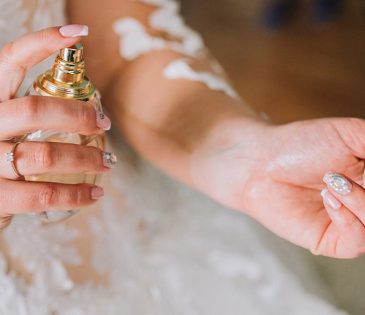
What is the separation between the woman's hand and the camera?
60 centimetres

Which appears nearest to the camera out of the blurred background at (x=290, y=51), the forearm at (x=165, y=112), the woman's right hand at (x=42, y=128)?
the woman's right hand at (x=42, y=128)

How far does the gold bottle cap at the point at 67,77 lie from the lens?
1.69 ft

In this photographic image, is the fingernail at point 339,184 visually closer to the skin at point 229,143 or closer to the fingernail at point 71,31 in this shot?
the skin at point 229,143

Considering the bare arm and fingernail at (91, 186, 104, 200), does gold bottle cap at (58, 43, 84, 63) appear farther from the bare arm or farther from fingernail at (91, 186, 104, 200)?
the bare arm

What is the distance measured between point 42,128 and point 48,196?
0.06m

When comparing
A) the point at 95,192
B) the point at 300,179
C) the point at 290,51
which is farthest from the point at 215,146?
the point at 290,51

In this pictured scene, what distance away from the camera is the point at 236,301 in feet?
2.57

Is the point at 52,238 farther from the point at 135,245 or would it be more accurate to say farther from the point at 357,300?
the point at 357,300

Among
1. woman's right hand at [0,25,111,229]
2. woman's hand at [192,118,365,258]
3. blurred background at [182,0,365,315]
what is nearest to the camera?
woman's right hand at [0,25,111,229]

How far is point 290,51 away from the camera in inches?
88.1

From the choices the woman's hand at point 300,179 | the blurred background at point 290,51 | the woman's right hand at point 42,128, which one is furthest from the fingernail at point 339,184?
the blurred background at point 290,51

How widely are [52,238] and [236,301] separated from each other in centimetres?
25

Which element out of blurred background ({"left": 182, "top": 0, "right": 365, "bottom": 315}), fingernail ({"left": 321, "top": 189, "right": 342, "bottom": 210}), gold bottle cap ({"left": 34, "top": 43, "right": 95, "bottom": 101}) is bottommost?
blurred background ({"left": 182, "top": 0, "right": 365, "bottom": 315})

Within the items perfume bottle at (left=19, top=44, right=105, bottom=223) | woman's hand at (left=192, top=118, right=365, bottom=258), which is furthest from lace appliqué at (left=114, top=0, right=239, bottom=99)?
perfume bottle at (left=19, top=44, right=105, bottom=223)
